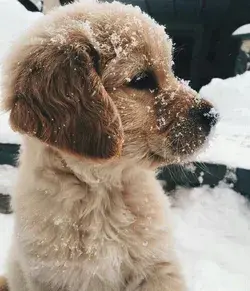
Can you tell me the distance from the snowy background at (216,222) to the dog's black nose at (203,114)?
2.13 feet

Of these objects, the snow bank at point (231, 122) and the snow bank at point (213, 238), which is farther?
the snow bank at point (231, 122)

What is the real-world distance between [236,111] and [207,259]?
2.22 m

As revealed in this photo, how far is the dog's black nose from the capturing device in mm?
2383

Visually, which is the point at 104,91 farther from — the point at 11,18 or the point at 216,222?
the point at 11,18

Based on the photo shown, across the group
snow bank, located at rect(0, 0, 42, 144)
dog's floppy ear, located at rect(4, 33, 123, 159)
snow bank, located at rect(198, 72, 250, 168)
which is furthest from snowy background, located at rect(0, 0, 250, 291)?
snow bank, located at rect(0, 0, 42, 144)

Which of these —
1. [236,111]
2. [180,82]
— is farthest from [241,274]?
[236,111]

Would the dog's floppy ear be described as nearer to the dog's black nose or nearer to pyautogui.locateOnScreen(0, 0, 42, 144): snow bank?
the dog's black nose

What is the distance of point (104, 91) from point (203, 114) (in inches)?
18.8

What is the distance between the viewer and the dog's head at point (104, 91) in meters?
2.22

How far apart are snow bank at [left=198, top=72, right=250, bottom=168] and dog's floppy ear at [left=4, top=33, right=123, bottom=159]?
73.2 inches

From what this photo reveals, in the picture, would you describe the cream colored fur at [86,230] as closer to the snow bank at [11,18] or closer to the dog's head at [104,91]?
the dog's head at [104,91]

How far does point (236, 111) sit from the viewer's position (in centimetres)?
544

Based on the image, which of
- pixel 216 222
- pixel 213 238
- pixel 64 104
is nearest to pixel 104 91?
pixel 64 104

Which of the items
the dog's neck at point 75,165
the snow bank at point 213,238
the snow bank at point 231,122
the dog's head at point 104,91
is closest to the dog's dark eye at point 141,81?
the dog's head at point 104,91
